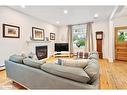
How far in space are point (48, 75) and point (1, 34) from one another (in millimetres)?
3316

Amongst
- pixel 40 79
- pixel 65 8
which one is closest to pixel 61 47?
pixel 65 8

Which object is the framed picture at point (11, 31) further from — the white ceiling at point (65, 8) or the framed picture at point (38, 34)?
the framed picture at point (38, 34)

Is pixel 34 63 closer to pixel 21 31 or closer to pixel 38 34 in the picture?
pixel 21 31

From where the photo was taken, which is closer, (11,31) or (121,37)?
(11,31)

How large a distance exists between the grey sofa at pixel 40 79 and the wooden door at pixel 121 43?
4.83 meters

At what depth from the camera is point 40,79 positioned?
209 centimetres

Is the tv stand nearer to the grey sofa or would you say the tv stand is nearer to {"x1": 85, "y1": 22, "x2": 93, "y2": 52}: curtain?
{"x1": 85, "y1": 22, "x2": 93, "y2": 52}: curtain

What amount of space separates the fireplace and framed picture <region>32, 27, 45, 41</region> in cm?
56

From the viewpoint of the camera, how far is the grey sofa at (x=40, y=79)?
159 cm

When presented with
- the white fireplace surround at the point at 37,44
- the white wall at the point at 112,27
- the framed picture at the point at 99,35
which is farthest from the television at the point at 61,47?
the white wall at the point at 112,27

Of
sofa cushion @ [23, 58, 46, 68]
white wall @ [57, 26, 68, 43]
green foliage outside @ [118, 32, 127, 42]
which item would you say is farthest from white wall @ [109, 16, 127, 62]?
sofa cushion @ [23, 58, 46, 68]

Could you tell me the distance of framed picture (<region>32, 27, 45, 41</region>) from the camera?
6.31 meters

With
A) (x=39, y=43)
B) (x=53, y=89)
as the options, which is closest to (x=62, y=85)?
(x=53, y=89)

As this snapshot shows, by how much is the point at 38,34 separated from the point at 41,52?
109 cm
